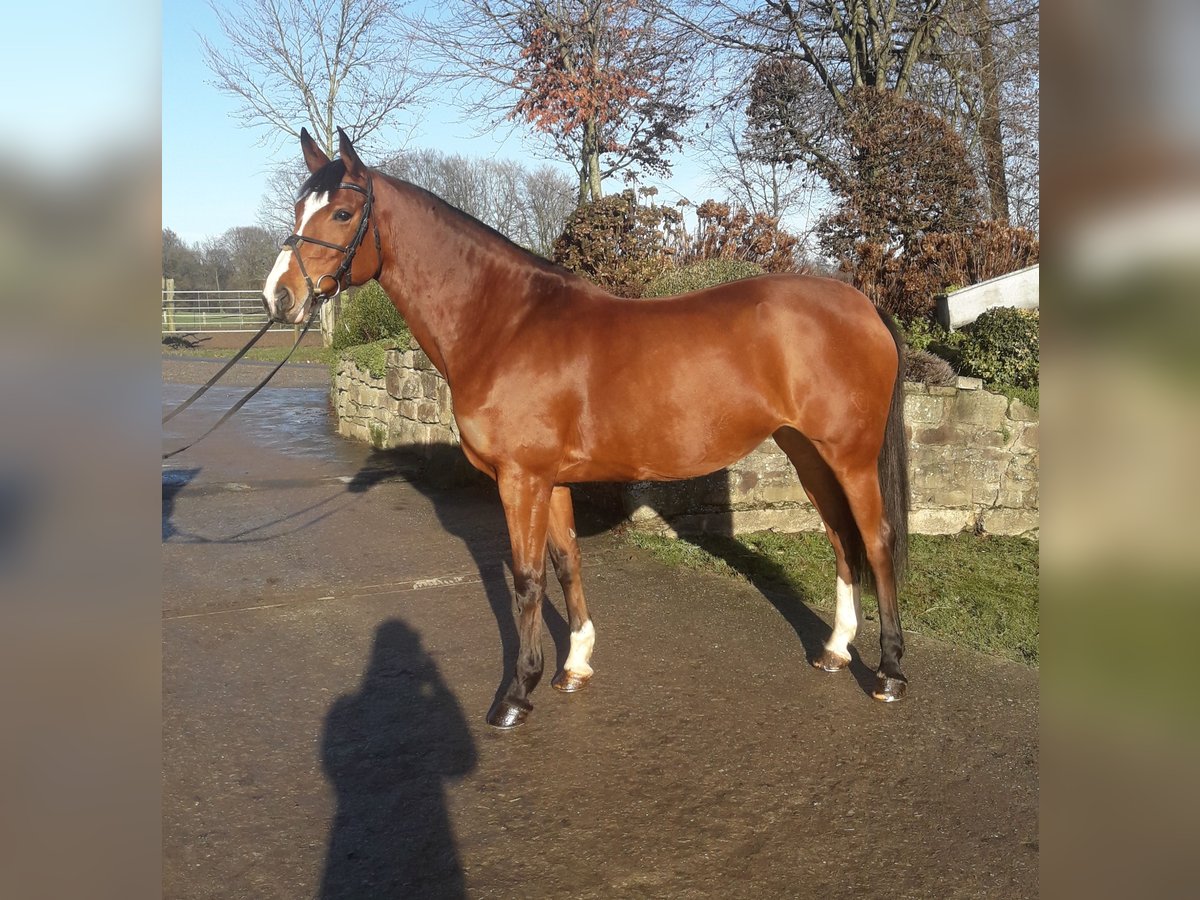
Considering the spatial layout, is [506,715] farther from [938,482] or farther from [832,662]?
[938,482]

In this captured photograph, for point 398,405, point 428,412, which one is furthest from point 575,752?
point 398,405

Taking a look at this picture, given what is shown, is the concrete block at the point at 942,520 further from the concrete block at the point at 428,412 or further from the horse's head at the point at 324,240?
the concrete block at the point at 428,412

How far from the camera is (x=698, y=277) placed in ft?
24.4

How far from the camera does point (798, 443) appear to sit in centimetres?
408

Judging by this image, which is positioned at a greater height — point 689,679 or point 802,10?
point 802,10

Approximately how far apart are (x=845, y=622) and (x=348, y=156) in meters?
3.00

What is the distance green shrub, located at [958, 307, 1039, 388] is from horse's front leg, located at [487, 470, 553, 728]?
4.34 metres

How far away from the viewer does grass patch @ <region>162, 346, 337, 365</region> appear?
70.4 feet

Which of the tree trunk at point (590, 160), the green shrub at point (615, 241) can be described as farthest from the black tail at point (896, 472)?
the tree trunk at point (590, 160)
